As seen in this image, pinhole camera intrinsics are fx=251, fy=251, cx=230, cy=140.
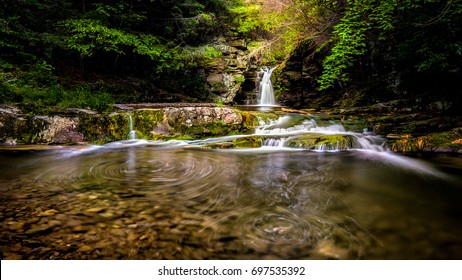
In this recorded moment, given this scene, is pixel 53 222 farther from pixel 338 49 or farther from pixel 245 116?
pixel 338 49

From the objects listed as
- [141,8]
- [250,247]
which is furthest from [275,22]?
[250,247]

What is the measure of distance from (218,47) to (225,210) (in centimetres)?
1375

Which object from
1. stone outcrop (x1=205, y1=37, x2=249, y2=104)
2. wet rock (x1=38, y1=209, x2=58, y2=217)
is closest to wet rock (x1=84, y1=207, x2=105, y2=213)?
wet rock (x1=38, y1=209, x2=58, y2=217)

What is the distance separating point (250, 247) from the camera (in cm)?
191

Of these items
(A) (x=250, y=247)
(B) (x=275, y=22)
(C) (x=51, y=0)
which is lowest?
(A) (x=250, y=247)

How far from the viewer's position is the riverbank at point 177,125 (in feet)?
21.3

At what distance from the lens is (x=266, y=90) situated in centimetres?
1537

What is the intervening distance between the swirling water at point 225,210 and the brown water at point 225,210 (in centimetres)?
1

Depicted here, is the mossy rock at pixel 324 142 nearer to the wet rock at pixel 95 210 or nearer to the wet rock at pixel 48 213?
the wet rock at pixel 95 210

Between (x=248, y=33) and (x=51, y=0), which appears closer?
(x=51, y=0)

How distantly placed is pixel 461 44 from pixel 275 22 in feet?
20.8

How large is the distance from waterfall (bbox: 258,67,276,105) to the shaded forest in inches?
37.1

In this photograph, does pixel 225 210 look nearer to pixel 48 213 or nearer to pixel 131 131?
pixel 48 213

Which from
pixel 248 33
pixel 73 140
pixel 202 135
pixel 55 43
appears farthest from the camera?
pixel 248 33
